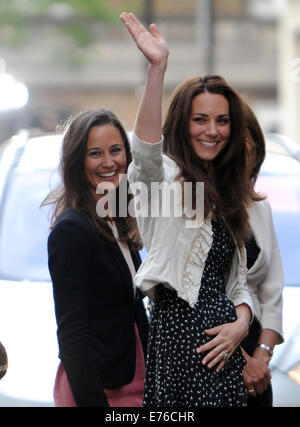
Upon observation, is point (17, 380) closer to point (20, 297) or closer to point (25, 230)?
point (20, 297)

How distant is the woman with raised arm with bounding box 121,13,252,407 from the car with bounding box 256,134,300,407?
0.76 metres

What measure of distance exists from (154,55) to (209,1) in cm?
1177

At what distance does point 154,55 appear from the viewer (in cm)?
271

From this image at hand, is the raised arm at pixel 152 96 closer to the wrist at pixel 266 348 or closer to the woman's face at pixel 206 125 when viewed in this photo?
the woman's face at pixel 206 125

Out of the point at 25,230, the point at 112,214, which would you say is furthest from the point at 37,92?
the point at 112,214

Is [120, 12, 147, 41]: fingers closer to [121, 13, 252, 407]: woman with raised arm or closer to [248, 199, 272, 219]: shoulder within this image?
[121, 13, 252, 407]: woman with raised arm

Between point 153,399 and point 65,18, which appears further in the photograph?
point 65,18

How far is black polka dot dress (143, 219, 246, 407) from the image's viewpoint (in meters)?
2.74

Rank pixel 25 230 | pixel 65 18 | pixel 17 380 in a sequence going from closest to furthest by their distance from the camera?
pixel 17 380 → pixel 25 230 → pixel 65 18

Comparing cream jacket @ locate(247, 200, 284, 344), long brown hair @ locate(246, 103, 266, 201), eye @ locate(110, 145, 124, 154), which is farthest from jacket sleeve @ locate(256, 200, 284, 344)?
eye @ locate(110, 145, 124, 154)

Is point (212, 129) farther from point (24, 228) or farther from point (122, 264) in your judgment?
point (24, 228)

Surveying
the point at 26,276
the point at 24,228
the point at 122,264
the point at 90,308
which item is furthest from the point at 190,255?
the point at 24,228

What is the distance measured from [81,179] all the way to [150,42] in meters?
0.50

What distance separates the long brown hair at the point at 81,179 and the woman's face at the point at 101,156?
0.05 ft
